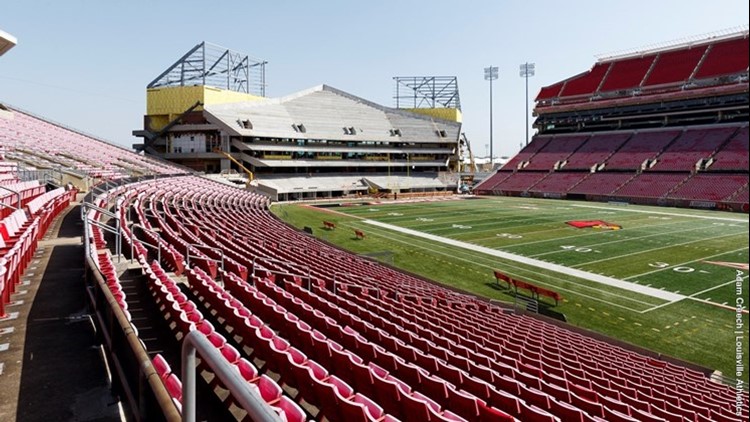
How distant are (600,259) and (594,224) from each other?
446 inches

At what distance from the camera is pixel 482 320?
38.0ft

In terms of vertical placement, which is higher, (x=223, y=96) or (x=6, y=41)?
(x=223, y=96)

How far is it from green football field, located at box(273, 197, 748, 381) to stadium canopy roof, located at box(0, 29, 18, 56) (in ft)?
54.1

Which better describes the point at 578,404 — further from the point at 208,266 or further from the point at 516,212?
the point at 516,212

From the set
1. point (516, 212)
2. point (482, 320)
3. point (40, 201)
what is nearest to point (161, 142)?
point (516, 212)

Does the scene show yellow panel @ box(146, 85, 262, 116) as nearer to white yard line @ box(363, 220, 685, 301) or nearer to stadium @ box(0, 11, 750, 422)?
stadium @ box(0, 11, 750, 422)

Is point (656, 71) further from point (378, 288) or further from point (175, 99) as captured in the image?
point (378, 288)

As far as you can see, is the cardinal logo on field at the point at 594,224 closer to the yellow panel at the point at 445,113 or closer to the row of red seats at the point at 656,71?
the row of red seats at the point at 656,71

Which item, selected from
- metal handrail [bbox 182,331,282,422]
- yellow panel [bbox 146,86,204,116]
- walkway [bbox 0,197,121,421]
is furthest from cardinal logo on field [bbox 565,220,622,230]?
yellow panel [bbox 146,86,204,116]

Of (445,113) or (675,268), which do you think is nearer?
(675,268)

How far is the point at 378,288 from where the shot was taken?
41.9 ft

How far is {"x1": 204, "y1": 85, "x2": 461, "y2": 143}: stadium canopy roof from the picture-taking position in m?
56.2

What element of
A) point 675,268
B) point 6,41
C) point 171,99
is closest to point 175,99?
point 171,99

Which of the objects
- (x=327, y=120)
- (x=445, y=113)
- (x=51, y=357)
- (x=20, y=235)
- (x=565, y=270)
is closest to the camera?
(x=51, y=357)
